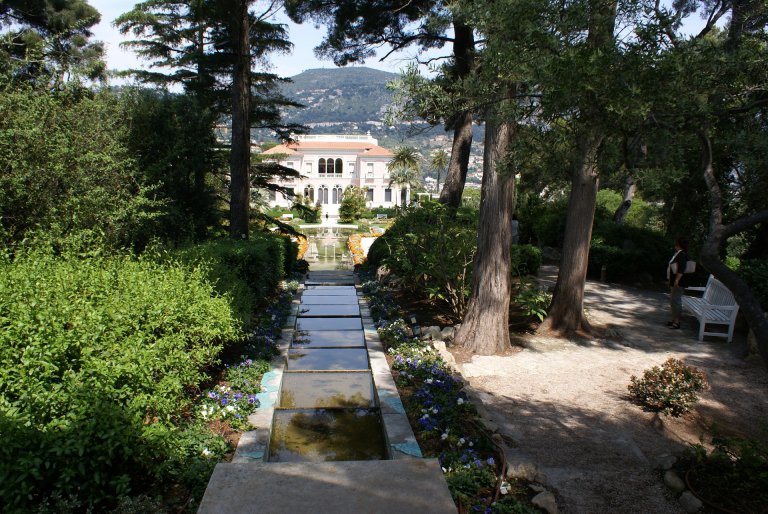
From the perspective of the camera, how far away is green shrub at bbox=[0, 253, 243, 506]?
2600 millimetres

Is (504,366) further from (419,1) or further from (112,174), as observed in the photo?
(419,1)

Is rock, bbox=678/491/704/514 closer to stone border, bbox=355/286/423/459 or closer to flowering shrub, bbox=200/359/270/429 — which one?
stone border, bbox=355/286/423/459

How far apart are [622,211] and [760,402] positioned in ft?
42.0

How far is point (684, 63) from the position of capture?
3541 millimetres

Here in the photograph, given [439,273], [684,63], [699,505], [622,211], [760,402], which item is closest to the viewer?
[699,505]

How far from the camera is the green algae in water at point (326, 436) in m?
4.04

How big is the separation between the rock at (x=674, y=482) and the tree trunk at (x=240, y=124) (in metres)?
9.52

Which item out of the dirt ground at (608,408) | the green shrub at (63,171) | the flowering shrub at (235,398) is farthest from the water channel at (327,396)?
the green shrub at (63,171)

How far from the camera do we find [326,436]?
4.34m

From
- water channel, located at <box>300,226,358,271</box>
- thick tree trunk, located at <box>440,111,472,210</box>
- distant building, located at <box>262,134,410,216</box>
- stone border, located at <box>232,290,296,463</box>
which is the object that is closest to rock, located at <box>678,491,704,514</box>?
stone border, located at <box>232,290,296,463</box>

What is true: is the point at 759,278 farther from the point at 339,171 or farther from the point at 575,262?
the point at 339,171

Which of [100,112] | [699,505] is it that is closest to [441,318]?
[699,505]

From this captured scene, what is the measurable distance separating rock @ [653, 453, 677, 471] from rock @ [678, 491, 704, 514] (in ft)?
1.18

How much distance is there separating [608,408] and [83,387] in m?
4.26
